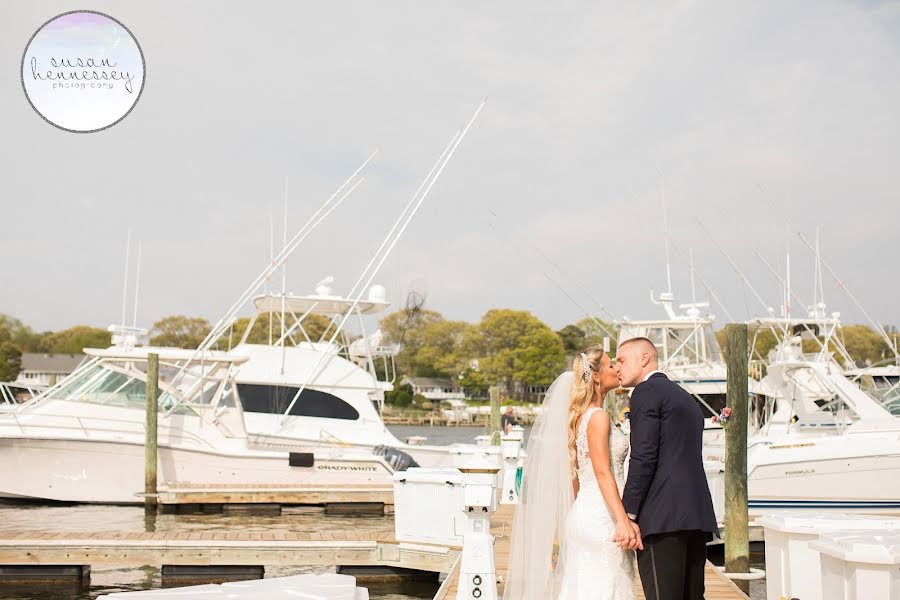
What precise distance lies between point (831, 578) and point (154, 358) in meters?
16.4

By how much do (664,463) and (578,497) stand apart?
24.6 inches

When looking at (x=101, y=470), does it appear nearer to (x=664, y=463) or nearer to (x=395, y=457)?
(x=395, y=457)

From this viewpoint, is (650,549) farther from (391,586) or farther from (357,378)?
(357,378)

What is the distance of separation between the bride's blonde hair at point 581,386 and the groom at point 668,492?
392 millimetres

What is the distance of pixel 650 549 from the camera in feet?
16.3

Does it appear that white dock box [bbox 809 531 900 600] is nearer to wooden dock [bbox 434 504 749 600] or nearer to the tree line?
wooden dock [bbox 434 504 749 600]

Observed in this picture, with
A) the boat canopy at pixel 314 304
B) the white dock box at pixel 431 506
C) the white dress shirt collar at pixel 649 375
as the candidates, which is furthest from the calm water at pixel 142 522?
the white dress shirt collar at pixel 649 375

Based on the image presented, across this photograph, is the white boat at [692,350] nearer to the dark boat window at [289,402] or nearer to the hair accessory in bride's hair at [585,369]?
the dark boat window at [289,402]

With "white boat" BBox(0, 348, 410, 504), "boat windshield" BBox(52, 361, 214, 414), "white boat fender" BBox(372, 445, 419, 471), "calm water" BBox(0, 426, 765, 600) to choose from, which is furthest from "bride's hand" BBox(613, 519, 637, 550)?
"boat windshield" BBox(52, 361, 214, 414)

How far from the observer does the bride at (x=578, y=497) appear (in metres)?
5.14

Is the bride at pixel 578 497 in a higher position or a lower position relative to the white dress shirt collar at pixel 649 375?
lower

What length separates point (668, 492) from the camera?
488cm

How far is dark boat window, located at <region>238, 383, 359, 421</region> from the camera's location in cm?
2222

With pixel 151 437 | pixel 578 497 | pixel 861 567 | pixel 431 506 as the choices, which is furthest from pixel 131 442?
pixel 861 567
